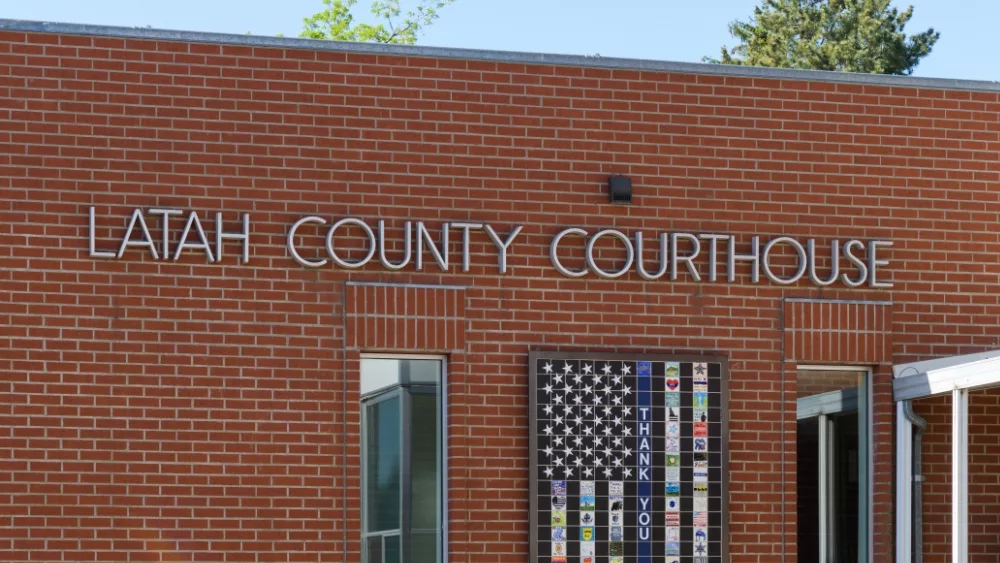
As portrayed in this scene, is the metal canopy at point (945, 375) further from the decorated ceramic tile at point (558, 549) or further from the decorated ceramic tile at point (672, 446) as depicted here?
the decorated ceramic tile at point (558, 549)

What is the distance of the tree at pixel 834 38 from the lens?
1732 inches

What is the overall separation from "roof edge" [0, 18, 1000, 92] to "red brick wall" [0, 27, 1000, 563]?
8cm

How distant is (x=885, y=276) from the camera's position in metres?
13.8

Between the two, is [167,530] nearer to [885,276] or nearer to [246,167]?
[246,167]

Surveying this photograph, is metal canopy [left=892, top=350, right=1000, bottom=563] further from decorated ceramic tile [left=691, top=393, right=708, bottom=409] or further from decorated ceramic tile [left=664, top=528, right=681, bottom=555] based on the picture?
decorated ceramic tile [left=664, top=528, right=681, bottom=555]

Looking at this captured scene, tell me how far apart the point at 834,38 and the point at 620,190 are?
3309 cm

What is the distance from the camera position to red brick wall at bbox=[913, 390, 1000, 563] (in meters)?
13.7

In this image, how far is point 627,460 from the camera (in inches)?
516

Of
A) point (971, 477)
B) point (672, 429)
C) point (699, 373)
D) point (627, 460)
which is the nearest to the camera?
point (627, 460)

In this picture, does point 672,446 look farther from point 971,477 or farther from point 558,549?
point 971,477

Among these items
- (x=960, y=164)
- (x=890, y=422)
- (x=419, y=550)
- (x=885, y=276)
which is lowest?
(x=419, y=550)

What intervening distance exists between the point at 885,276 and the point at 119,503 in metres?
6.03

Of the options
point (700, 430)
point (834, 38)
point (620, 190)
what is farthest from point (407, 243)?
point (834, 38)

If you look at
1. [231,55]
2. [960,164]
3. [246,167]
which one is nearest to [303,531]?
[246,167]
